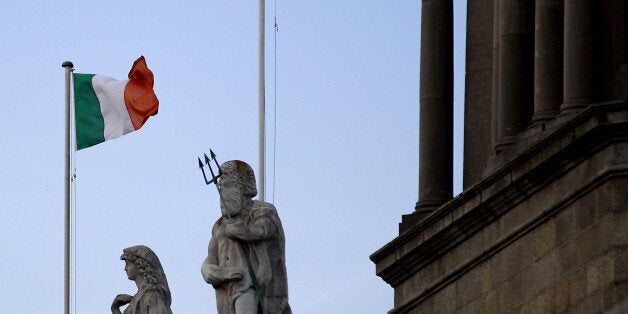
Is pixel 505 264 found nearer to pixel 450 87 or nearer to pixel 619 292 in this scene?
pixel 619 292

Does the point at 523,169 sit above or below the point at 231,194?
above

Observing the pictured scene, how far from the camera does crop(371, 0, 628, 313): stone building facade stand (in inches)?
1772

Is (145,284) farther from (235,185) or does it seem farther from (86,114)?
(86,114)

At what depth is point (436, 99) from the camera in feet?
181

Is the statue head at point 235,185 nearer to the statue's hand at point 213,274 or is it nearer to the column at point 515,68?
the statue's hand at point 213,274

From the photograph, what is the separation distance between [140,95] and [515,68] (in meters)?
8.74

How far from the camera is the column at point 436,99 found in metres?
54.5

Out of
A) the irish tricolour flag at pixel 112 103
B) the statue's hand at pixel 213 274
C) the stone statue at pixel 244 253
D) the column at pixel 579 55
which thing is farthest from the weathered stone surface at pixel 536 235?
the irish tricolour flag at pixel 112 103

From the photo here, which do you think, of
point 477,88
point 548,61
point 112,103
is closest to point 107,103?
point 112,103

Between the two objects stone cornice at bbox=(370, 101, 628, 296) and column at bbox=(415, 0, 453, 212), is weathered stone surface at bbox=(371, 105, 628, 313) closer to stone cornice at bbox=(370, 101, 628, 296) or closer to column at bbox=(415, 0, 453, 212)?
stone cornice at bbox=(370, 101, 628, 296)

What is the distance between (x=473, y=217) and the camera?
4903 cm

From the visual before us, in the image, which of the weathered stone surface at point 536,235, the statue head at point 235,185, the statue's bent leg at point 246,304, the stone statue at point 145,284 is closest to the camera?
the statue's bent leg at point 246,304

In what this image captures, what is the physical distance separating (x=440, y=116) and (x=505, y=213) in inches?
286

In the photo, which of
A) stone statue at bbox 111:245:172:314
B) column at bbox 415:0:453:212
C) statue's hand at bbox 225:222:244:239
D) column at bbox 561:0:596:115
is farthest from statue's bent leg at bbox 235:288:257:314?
column at bbox 415:0:453:212
